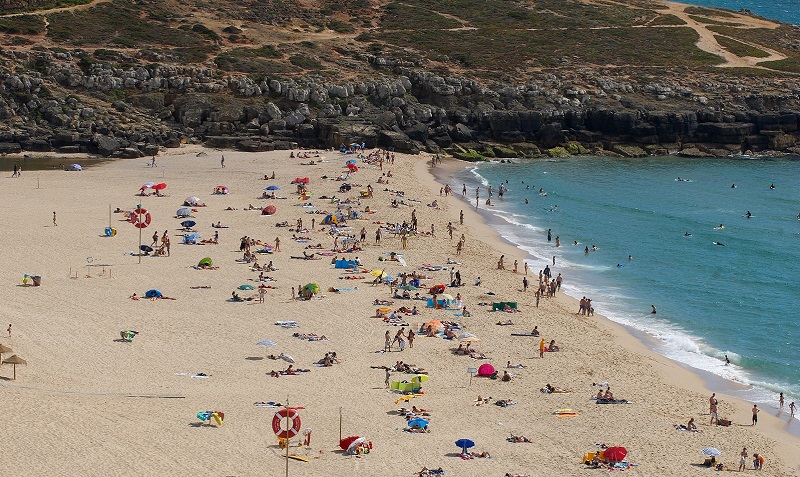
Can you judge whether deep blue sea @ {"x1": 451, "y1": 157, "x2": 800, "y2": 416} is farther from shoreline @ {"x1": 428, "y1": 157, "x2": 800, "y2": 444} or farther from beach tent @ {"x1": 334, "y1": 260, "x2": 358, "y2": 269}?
beach tent @ {"x1": 334, "y1": 260, "x2": 358, "y2": 269}

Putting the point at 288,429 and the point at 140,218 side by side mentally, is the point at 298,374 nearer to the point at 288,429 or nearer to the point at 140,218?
the point at 288,429

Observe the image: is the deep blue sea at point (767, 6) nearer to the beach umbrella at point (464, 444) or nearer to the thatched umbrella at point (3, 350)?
the beach umbrella at point (464, 444)

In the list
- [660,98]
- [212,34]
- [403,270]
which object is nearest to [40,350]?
[403,270]

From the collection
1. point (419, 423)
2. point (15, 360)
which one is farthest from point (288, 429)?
point (15, 360)

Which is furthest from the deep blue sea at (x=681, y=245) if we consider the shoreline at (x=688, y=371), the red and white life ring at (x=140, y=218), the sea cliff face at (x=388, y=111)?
the red and white life ring at (x=140, y=218)

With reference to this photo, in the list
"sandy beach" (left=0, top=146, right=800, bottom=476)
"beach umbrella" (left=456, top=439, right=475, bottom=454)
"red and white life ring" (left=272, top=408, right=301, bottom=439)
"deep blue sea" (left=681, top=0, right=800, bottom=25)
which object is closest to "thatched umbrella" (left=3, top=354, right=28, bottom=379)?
"sandy beach" (left=0, top=146, right=800, bottom=476)

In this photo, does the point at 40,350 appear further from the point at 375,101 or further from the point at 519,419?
the point at 375,101

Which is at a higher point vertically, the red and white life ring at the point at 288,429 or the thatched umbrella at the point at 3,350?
the red and white life ring at the point at 288,429
